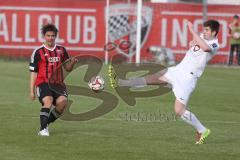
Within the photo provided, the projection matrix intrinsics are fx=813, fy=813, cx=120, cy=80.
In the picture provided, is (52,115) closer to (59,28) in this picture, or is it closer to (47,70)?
(47,70)

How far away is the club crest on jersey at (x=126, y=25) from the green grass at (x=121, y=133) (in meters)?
14.6

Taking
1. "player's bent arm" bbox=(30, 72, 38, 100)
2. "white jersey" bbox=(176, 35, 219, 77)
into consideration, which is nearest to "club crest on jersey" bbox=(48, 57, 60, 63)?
"player's bent arm" bbox=(30, 72, 38, 100)

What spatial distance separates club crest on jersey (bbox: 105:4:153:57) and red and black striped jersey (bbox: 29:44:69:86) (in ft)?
73.9

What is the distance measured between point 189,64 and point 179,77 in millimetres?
256

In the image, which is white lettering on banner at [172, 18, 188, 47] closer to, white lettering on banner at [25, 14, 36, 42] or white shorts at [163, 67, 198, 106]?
white lettering on banner at [25, 14, 36, 42]

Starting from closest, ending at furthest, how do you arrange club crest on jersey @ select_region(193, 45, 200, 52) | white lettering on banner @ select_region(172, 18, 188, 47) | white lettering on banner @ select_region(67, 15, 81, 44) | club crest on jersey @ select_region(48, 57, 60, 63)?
club crest on jersey @ select_region(193, 45, 200, 52), club crest on jersey @ select_region(48, 57, 60, 63), white lettering on banner @ select_region(67, 15, 81, 44), white lettering on banner @ select_region(172, 18, 188, 47)

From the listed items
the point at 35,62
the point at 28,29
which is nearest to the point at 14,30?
the point at 28,29

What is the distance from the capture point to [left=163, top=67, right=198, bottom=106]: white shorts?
41.3 feet

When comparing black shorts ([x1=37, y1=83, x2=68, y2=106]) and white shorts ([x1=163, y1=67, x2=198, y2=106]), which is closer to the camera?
white shorts ([x1=163, y1=67, x2=198, y2=106])

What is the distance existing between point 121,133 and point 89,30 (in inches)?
891

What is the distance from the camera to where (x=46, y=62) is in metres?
13.2

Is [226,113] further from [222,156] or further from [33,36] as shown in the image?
[33,36]

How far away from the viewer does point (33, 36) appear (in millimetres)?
35750

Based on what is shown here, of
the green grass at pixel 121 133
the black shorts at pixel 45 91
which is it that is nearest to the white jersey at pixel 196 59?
the green grass at pixel 121 133
